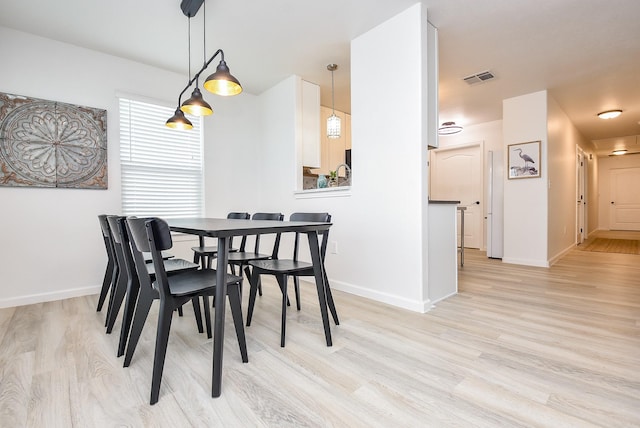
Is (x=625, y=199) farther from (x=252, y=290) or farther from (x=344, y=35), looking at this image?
(x=252, y=290)

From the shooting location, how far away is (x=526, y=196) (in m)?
4.48

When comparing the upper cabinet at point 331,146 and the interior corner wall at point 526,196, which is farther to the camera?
the upper cabinet at point 331,146

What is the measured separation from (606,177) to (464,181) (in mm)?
7272

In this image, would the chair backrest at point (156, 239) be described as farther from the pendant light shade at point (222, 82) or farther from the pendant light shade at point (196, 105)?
the pendant light shade at point (196, 105)

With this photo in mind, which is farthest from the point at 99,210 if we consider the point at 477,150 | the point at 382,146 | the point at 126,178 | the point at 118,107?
the point at 477,150

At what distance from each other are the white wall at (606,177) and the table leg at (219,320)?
12.6 m

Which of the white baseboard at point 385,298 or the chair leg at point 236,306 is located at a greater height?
the chair leg at point 236,306

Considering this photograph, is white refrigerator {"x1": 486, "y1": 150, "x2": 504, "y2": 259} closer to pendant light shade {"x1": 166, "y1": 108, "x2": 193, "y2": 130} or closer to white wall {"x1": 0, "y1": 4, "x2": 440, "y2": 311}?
white wall {"x1": 0, "y1": 4, "x2": 440, "y2": 311}

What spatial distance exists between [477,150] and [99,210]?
238 inches

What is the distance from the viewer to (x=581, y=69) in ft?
11.7

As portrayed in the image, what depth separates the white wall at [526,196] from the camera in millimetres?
4301

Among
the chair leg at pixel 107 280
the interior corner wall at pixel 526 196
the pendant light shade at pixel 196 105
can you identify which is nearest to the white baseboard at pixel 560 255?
the interior corner wall at pixel 526 196

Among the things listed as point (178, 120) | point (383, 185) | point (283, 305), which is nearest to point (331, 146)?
point (383, 185)

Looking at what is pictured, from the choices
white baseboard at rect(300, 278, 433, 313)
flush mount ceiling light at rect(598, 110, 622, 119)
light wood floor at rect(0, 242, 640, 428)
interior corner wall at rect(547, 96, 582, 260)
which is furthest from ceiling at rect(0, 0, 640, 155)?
light wood floor at rect(0, 242, 640, 428)
